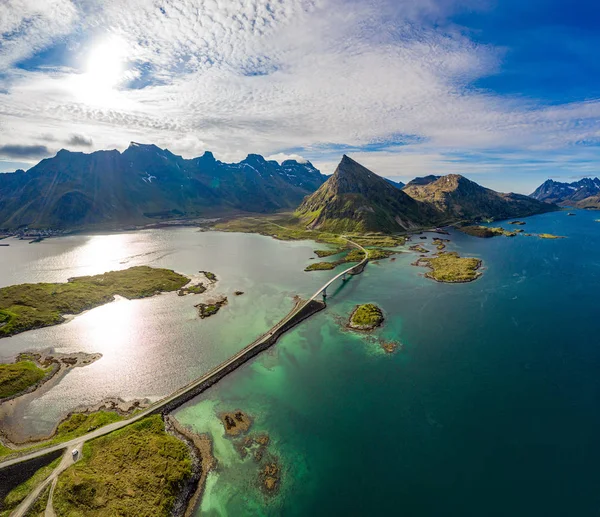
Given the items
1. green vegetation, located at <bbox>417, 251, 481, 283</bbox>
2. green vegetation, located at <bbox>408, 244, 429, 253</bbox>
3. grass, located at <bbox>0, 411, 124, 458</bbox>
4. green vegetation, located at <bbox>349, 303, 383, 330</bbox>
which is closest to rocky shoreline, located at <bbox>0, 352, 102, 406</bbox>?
grass, located at <bbox>0, 411, 124, 458</bbox>

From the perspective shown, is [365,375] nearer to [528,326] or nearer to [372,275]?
[528,326]

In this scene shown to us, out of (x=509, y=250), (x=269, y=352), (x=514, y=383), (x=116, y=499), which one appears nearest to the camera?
(x=116, y=499)

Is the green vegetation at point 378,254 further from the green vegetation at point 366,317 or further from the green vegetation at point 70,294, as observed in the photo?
the green vegetation at point 70,294

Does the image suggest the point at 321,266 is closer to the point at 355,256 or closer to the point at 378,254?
the point at 355,256

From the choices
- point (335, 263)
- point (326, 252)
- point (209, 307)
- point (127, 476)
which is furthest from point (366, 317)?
point (326, 252)

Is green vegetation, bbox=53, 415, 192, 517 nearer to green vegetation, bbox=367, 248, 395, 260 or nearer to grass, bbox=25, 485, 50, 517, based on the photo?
grass, bbox=25, 485, 50, 517

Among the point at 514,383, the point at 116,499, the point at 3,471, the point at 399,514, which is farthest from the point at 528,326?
the point at 3,471
